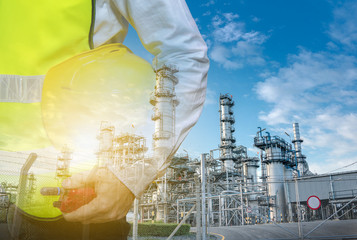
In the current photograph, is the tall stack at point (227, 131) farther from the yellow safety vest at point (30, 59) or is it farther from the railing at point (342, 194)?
the yellow safety vest at point (30, 59)

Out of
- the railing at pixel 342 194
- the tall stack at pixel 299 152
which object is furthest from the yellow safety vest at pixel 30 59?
the tall stack at pixel 299 152

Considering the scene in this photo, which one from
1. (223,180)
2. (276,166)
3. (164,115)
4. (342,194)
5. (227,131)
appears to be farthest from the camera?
(227,131)

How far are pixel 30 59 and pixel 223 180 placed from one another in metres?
23.8

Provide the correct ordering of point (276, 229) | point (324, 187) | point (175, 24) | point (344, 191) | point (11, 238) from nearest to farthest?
point (11, 238), point (175, 24), point (276, 229), point (344, 191), point (324, 187)

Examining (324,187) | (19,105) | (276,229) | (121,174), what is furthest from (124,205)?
(324,187)

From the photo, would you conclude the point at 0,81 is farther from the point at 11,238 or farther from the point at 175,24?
the point at 175,24

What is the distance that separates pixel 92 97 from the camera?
1.96 feet

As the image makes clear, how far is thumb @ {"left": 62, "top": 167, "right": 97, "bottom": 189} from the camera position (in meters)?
0.50

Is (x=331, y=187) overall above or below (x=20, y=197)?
above

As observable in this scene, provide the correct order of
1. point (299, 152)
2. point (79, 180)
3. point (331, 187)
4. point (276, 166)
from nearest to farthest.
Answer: point (79, 180) → point (331, 187) → point (276, 166) → point (299, 152)

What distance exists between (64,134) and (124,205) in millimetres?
186

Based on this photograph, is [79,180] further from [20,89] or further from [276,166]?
[276,166]

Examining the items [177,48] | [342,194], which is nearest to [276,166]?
[342,194]

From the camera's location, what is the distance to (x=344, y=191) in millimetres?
15586
